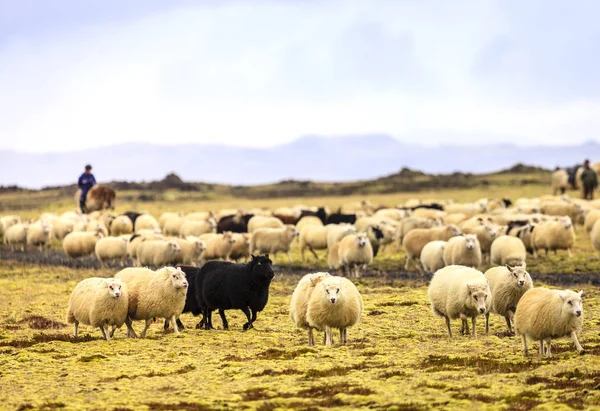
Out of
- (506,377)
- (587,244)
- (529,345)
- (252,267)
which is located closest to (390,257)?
(587,244)

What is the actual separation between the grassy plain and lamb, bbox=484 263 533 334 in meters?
0.56

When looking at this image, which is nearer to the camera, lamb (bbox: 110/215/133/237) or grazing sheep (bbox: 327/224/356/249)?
grazing sheep (bbox: 327/224/356/249)

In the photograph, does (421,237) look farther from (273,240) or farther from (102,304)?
(102,304)

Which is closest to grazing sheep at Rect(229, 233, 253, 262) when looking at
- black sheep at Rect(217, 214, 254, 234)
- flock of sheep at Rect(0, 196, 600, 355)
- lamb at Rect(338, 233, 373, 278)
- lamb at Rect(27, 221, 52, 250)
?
flock of sheep at Rect(0, 196, 600, 355)

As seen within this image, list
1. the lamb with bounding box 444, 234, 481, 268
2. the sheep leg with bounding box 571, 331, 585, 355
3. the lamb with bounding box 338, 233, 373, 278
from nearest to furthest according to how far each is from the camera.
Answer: the sheep leg with bounding box 571, 331, 585, 355 → the lamb with bounding box 444, 234, 481, 268 → the lamb with bounding box 338, 233, 373, 278

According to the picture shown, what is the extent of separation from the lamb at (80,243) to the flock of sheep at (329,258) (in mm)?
48

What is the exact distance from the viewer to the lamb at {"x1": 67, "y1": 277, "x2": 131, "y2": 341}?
716 inches

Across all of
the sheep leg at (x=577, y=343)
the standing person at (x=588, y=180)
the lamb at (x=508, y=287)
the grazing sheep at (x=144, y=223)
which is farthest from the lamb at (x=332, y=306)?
the standing person at (x=588, y=180)

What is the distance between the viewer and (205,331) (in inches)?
782

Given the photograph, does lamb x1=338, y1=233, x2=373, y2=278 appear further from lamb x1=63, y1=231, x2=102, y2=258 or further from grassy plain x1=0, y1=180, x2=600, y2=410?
lamb x1=63, y1=231, x2=102, y2=258

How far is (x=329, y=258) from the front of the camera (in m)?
32.4

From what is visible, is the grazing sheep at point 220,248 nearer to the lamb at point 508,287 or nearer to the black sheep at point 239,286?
the black sheep at point 239,286

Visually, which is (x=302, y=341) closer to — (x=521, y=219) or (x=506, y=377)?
(x=506, y=377)

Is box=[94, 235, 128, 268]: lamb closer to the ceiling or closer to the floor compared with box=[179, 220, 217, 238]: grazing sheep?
closer to the floor
